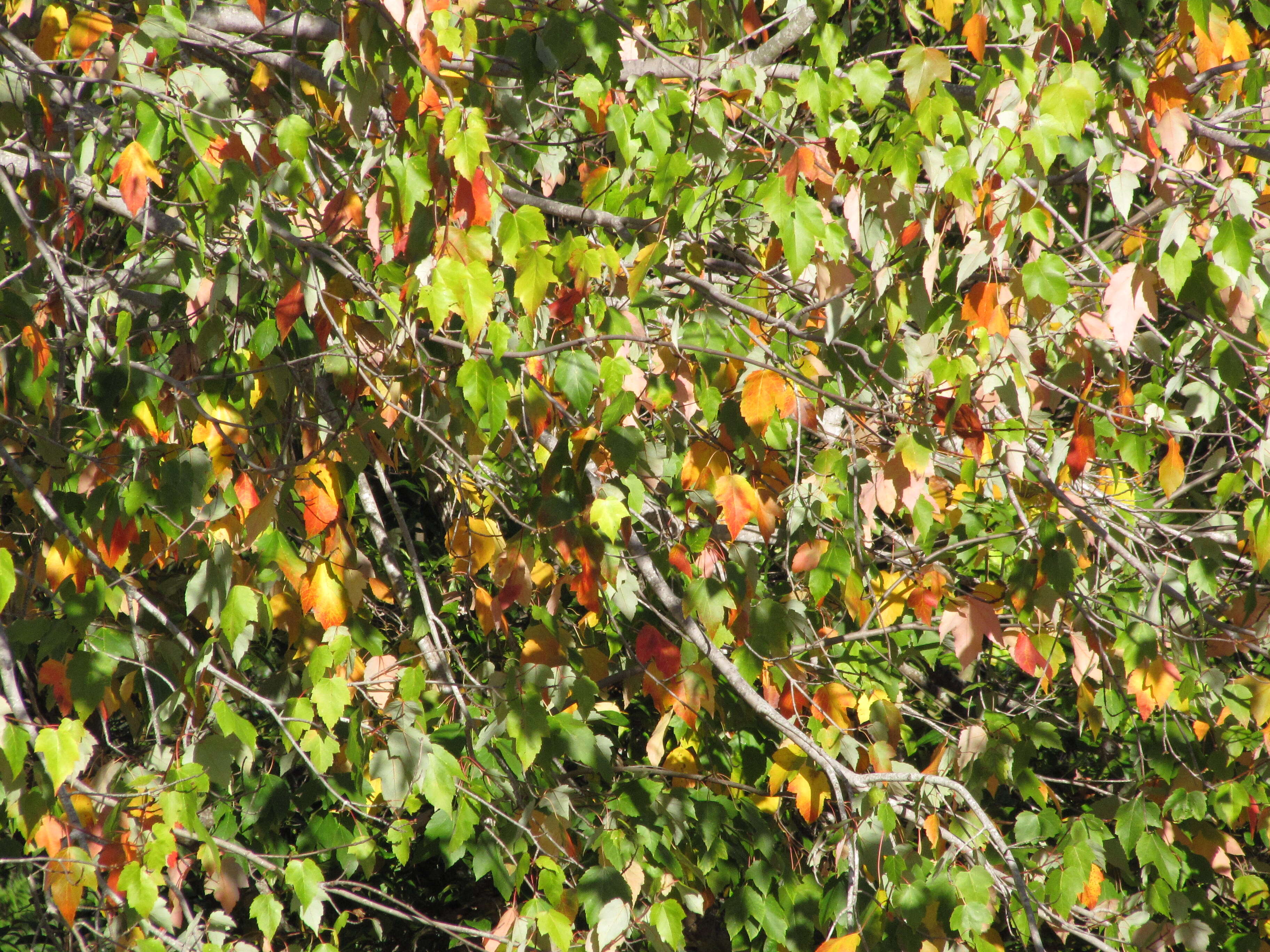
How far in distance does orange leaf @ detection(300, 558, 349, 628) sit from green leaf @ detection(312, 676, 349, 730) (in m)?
0.22

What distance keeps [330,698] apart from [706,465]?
31.7 inches

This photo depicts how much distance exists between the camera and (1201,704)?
2.38 metres

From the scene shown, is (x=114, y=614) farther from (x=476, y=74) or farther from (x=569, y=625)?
(x=476, y=74)

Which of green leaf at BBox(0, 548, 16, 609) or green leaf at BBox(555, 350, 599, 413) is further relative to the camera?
green leaf at BBox(555, 350, 599, 413)

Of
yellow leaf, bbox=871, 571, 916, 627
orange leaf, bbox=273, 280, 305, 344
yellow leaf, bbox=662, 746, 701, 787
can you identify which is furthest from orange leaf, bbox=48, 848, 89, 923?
yellow leaf, bbox=871, 571, 916, 627

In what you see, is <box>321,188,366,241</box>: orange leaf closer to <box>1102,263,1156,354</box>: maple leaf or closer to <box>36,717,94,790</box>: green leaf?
<box>36,717,94,790</box>: green leaf

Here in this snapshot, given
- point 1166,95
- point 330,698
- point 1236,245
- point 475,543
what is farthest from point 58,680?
point 1166,95

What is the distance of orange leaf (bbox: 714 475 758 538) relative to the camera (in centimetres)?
199

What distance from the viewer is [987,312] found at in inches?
77.6

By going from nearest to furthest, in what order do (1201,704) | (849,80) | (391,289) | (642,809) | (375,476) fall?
(849,80)
(391,289)
(642,809)
(1201,704)
(375,476)

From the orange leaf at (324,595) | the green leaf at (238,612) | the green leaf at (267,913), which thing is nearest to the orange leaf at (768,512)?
the orange leaf at (324,595)

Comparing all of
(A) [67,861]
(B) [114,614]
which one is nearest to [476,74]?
(B) [114,614]

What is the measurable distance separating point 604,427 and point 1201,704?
1576 millimetres

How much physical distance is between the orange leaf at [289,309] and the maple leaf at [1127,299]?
129 cm
